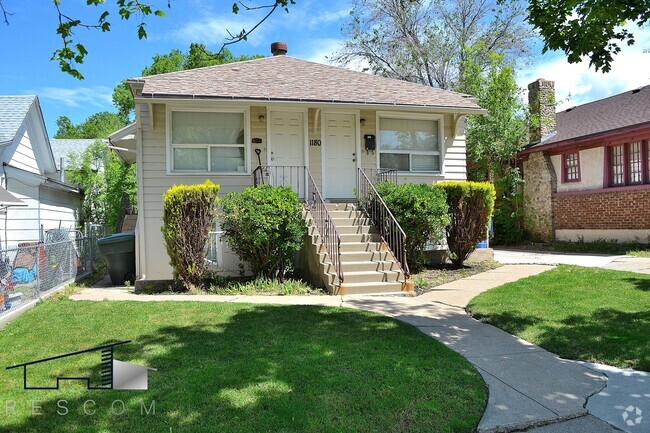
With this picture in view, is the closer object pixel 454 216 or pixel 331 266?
pixel 331 266

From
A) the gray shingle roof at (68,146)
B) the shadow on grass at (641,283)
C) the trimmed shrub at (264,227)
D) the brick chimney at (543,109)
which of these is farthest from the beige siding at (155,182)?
the gray shingle roof at (68,146)

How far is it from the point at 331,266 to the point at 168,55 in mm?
32385

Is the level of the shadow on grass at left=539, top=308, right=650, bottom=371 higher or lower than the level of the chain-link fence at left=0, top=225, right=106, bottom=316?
lower

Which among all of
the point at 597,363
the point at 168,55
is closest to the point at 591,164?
the point at 597,363

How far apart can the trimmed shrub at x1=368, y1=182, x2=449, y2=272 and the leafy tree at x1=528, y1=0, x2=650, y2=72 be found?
3947mm

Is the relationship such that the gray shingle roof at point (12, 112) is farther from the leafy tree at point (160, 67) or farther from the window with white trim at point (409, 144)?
the leafy tree at point (160, 67)

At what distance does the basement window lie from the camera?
54.4 ft

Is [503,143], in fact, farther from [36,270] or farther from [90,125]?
[90,125]

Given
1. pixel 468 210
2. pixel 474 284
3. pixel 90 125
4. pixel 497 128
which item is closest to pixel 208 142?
pixel 468 210

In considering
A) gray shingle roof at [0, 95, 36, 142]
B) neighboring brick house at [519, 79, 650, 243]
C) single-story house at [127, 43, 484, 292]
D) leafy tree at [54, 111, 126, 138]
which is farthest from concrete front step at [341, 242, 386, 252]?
leafy tree at [54, 111, 126, 138]

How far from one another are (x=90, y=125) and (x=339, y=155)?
146 feet

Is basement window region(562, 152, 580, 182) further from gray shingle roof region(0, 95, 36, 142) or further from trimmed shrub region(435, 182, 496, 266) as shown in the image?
gray shingle roof region(0, 95, 36, 142)

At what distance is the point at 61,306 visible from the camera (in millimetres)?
7047

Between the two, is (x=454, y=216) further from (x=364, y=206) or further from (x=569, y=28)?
(x=569, y=28)
